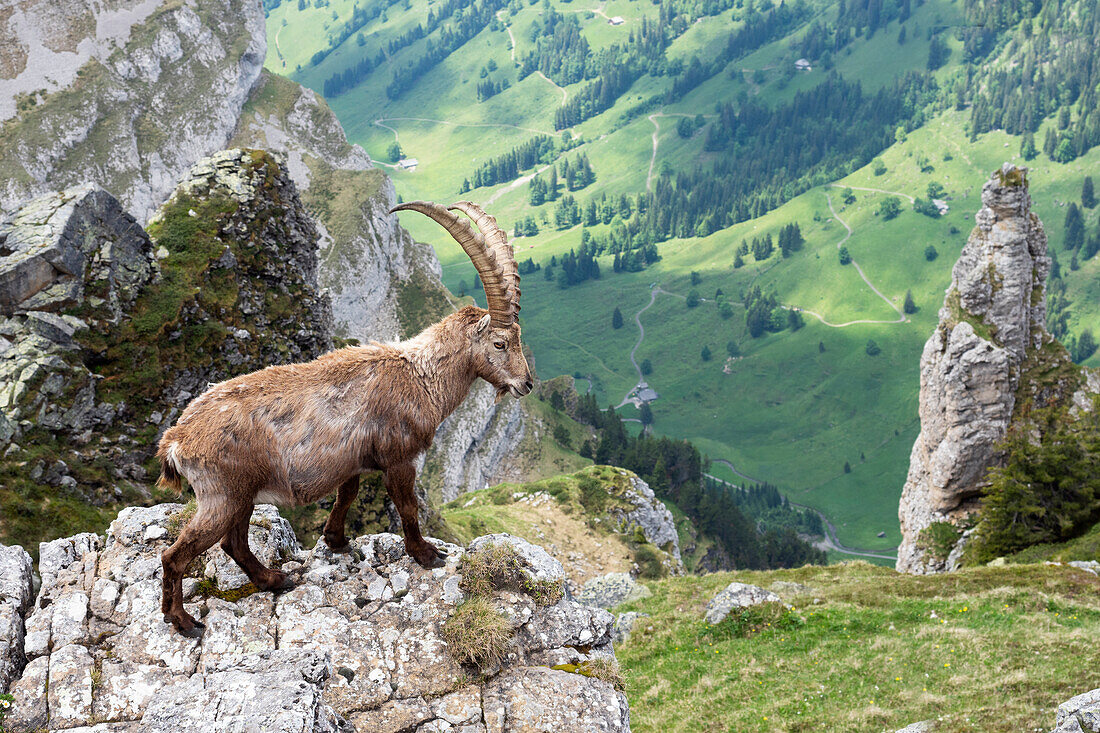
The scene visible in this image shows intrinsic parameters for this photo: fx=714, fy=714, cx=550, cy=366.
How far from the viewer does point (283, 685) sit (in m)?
10.8

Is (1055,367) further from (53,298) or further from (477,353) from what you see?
(53,298)

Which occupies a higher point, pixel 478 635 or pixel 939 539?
pixel 478 635

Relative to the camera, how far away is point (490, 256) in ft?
45.4

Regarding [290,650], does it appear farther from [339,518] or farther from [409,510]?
[339,518]

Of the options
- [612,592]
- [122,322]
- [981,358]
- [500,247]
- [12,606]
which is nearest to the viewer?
[12,606]

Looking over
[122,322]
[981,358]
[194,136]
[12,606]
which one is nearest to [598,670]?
[12,606]

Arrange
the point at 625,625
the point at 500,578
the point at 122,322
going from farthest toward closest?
the point at 625,625
the point at 122,322
the point at 500,578

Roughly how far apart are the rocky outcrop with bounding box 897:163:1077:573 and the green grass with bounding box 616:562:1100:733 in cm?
4194

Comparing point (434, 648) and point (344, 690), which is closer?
point (344, 690)

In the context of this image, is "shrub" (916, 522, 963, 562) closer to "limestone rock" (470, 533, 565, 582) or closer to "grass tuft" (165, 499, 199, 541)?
"limestone rock" (470, 533, 565, 582)

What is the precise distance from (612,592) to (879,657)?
1796 centimetres

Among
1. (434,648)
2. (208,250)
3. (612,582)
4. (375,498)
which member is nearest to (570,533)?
(612,582)

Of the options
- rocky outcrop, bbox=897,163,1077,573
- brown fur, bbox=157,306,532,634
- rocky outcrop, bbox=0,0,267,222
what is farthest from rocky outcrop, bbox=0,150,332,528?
rocky outcrop, bbox=0,0,267,222

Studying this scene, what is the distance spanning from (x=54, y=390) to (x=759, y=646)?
2886cm
